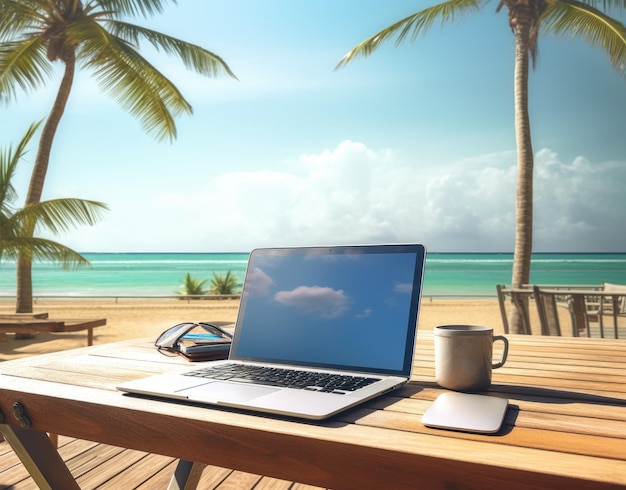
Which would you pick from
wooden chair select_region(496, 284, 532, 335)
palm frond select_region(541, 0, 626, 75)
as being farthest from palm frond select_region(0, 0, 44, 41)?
wooden chair select_region(496, 284, 532, 335)

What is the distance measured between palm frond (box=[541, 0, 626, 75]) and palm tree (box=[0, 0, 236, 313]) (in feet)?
18.4

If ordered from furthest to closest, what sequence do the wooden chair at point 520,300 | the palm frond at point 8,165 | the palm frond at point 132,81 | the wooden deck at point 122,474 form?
the palm frond at point 132,81
the palm frond at point 8,165
the wooden chair at point 520,300
the wooden deck at point 122,474

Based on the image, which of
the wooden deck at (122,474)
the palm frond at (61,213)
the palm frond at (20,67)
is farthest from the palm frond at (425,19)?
the wooden deck at (122,474)

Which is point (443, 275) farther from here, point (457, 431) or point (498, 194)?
point (457, 431)

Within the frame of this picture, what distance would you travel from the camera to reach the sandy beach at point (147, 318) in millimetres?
7012

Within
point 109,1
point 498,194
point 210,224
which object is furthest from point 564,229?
point 109,1

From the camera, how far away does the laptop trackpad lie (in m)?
0.82

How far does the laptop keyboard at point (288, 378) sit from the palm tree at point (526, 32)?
674 centimetres

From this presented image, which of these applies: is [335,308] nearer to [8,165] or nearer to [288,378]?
[288,378]

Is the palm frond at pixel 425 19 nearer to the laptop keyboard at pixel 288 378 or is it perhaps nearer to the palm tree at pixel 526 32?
the palm tree at pixel 526 32

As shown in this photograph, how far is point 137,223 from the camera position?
65812 millimetres

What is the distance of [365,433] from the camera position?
70cm

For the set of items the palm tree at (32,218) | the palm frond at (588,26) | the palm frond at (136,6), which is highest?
the palm frond at (136,6)

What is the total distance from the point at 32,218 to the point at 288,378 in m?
6.71
